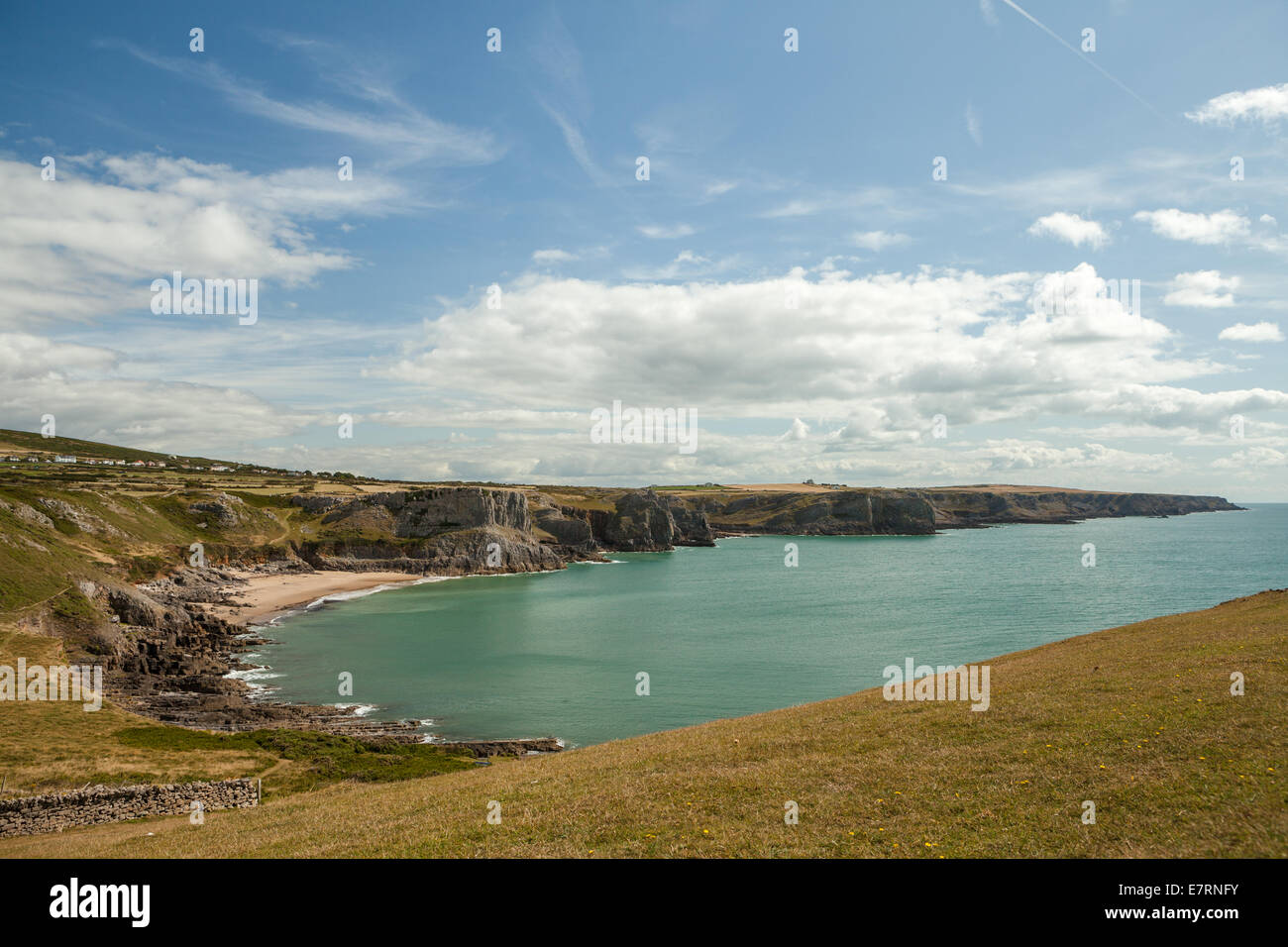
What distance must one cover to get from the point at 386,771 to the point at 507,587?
296ft

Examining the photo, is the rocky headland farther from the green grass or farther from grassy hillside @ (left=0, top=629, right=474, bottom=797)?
grassy hillside @ (left=0, top=629, right=474, bottom=797)

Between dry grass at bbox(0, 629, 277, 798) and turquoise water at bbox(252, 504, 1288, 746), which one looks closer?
dry grass at bbox(0, 629, 277, 798)

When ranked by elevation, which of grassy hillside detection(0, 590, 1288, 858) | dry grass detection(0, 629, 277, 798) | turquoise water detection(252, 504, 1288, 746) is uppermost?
grassy hillside detection(0, 590, 1288, 858)

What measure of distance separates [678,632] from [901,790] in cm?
6873

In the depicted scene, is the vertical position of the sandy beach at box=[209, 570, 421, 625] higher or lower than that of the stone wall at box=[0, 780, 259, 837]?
lower

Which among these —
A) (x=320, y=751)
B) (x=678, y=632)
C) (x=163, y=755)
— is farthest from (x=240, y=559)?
(x=163, y=755)

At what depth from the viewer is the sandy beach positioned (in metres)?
90.6

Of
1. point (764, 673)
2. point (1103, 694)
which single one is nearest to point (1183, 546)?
point (764, 673)

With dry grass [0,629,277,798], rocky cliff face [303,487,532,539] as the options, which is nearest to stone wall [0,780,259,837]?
dry grass [0,629,277,798]

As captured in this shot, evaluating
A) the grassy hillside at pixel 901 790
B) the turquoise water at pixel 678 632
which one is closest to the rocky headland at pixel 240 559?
the turquoise water at pixel 678 632

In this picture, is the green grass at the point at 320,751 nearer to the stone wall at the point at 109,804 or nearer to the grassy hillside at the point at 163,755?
the grassy hillside at the point at 163,755

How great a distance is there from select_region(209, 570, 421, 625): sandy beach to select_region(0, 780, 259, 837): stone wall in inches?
2467

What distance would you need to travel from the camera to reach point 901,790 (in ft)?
52.7

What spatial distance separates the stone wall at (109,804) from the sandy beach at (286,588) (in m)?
62.7
